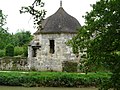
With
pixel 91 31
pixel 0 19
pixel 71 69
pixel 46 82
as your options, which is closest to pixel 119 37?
pixel 91 31

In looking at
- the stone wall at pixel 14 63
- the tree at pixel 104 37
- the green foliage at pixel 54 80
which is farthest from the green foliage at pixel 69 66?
the tree at pixel 104 37

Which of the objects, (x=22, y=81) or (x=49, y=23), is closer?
(x=22, y=81)

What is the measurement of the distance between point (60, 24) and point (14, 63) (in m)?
5.38

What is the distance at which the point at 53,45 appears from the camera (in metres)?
31.9

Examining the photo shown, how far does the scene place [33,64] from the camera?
31750 mm

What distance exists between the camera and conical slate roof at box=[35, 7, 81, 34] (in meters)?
31.5

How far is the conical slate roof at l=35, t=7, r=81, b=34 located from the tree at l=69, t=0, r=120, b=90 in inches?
851

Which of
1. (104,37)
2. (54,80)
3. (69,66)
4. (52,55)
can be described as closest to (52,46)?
(52,55)

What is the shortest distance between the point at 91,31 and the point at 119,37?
3.39 feet

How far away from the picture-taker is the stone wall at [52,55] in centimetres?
3117

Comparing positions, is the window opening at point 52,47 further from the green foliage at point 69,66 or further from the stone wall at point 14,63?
the stone wall at point 14,63

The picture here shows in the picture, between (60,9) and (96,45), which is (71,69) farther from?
(96,45)

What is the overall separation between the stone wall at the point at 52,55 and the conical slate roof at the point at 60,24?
451 millimetres

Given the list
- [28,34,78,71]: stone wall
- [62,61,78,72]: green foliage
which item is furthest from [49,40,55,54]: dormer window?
[62,61,78,72]: green foliage
